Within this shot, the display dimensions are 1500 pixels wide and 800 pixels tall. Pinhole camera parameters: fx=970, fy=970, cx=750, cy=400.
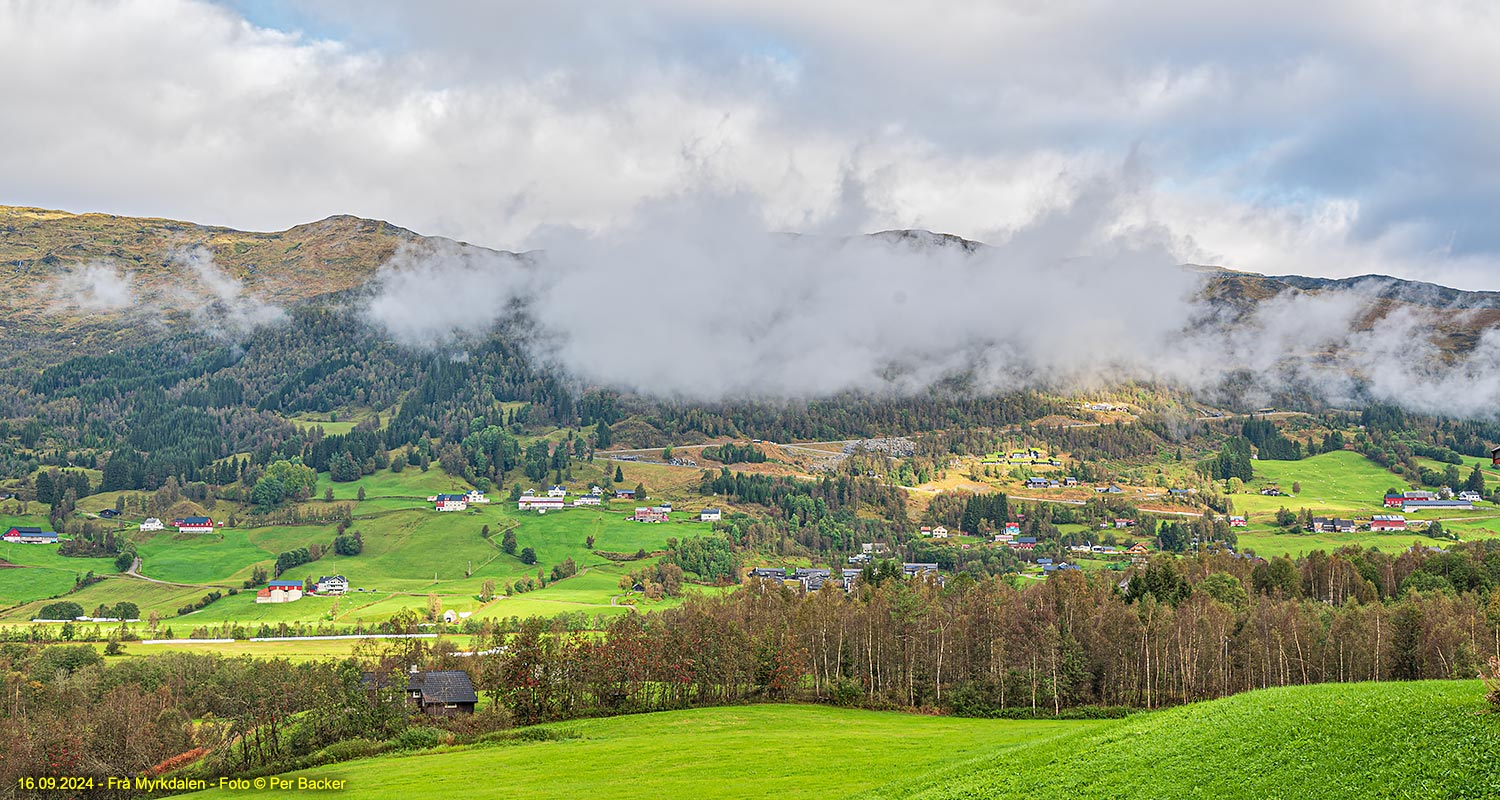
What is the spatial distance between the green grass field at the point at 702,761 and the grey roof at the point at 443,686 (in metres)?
17.8

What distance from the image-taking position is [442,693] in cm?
9844

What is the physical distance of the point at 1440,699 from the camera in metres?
33.3

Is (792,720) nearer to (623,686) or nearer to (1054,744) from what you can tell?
(623,686)

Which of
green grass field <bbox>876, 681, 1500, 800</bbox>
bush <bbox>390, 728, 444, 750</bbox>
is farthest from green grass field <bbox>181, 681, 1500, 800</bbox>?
bush <bbox>390, 728, 444, 750</bbox>

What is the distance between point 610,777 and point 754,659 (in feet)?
142

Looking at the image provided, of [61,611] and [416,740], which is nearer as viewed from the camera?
[416,740]

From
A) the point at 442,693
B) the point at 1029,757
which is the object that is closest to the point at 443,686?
the point at 442,693

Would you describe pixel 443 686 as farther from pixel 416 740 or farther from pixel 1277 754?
pixel 1277 754

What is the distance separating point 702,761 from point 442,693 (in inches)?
1797

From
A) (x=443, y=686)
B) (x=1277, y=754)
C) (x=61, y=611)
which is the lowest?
(x=61, y=611)

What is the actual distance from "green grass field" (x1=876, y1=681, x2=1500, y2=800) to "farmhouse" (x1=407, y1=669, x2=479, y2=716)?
211ft

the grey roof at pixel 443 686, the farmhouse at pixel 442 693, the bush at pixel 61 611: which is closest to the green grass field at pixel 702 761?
the farmhouse at pixel 442 693

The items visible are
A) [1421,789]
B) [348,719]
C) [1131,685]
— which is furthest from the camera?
[1131,685]

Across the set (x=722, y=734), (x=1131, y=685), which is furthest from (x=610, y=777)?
(x=1131, y=685)
